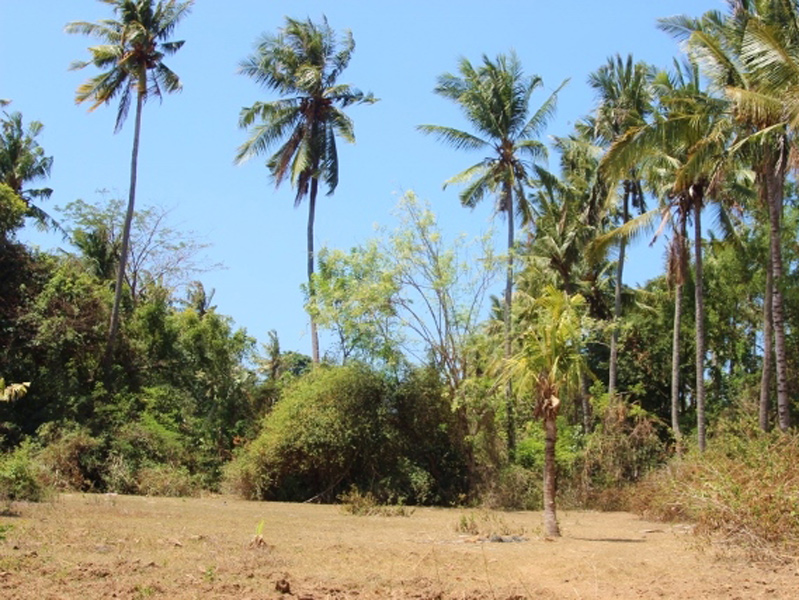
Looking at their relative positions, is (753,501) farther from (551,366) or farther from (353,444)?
(353,444)

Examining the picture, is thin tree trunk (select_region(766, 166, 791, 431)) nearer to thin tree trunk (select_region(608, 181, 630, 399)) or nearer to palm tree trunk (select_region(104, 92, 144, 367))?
thin tree trunk (select_region(608, 181, 630, 399))

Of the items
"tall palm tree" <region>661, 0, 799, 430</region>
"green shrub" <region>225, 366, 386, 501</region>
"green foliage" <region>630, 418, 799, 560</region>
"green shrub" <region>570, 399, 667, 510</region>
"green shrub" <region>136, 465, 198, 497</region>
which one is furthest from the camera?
"green shrub" <region>570, 399, 667, 510</region>

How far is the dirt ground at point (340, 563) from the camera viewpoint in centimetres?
1007

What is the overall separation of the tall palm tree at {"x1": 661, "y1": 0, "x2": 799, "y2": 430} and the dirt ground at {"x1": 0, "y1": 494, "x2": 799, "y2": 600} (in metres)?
8.47

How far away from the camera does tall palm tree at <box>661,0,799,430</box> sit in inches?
702

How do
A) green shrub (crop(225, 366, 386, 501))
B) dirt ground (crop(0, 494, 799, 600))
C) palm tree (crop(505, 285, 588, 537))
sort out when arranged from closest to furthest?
dirt ground (crop(0, 494, 799, 600)) < palm tree (crop(505, 285, 588, 537)) < green shrub (crop(225, 366, 386, 501))

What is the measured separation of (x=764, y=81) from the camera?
18578mm

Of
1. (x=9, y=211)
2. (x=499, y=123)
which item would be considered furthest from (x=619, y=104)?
(x=9, y=211)

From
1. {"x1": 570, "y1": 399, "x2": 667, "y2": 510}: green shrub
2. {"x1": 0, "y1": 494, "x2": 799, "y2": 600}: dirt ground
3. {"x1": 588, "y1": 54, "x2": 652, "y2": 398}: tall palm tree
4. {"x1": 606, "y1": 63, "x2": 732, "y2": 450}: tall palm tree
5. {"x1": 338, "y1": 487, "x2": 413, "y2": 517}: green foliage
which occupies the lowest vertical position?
{"x1": 0, "y1": 494, "x2": 799, "y2": 600}: dirt ground

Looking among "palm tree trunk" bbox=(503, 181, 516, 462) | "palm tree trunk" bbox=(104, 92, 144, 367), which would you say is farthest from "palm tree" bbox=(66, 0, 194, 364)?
"palm tree trunk" bbox=(503, 181, 516, 462)

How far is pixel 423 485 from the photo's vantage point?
27203mm

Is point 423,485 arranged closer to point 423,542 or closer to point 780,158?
point 423,542

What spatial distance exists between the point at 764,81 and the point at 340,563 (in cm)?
1358

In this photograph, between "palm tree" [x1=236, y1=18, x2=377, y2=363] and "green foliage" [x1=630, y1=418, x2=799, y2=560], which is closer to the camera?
"green foliage" [x1=630, y1=418, x2=799, y2=560]
